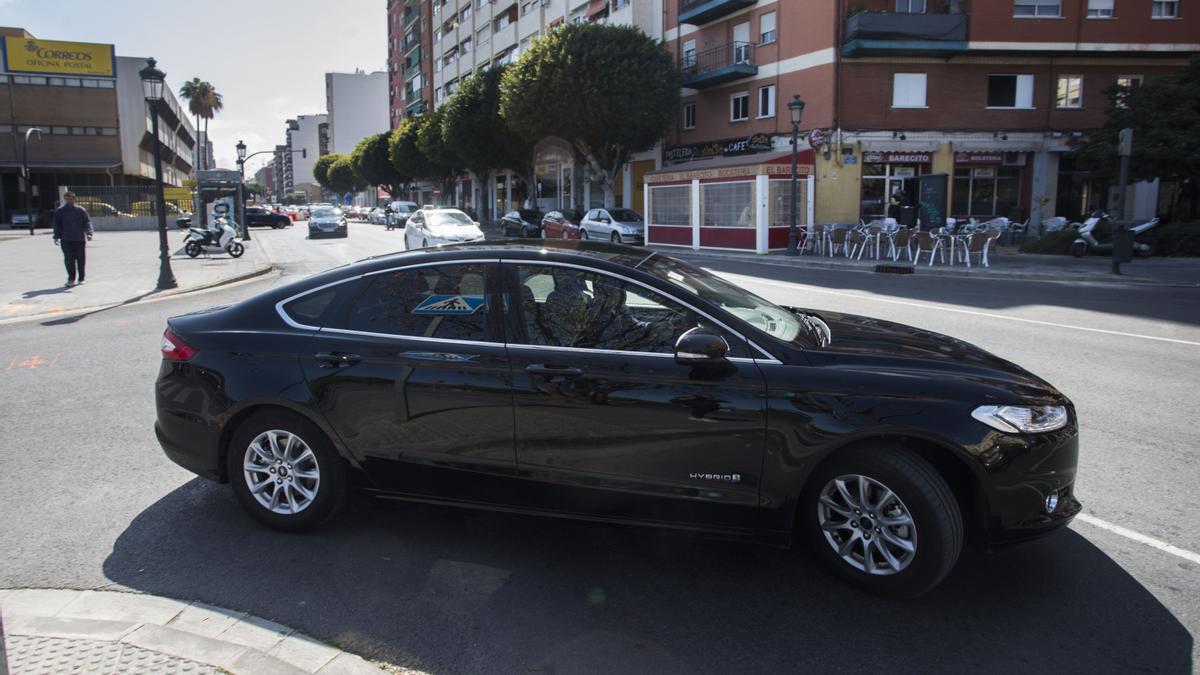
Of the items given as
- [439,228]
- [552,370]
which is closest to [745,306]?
[552,370]

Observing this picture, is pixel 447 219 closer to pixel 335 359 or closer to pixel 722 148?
pixel 722 148

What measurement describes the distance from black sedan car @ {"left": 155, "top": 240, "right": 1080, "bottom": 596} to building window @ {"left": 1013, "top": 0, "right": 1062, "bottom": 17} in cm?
2943

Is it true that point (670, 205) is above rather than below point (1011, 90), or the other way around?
below

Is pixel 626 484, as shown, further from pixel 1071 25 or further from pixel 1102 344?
pixel 1071 25

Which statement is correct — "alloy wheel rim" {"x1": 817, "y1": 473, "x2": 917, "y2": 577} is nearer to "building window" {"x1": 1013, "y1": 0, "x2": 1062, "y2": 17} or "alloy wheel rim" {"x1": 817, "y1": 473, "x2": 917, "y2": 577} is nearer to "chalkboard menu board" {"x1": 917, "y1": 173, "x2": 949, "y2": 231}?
"chalkboard menu board" {"x1": 917, "y1": 173, "x2": 949, "y2": 231}

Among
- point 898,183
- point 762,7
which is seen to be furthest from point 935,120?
point 762,7

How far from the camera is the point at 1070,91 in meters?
29.6

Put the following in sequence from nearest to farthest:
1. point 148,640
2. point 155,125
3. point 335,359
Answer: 1. point 148,640
2. point 335,359
3. point 155,125

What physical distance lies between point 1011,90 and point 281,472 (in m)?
31.7

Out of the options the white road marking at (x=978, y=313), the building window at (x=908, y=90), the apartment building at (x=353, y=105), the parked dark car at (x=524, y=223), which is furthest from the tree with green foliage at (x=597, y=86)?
the apartment building at (x=353, y=105)

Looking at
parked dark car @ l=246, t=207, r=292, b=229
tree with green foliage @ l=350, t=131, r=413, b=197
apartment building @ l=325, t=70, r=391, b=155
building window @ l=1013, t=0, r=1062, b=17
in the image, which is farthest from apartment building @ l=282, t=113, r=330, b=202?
building window @ l=1013, t=0, r=1062, b=17

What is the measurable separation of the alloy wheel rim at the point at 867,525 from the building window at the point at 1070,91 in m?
31.6

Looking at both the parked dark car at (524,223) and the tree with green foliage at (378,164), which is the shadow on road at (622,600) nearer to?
the parked dark car at (524,223)

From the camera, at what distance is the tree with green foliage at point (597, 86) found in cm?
3447
